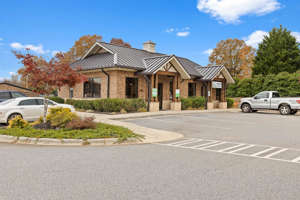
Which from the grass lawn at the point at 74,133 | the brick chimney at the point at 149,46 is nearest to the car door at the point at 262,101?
the brick chimney at the point at 149,46

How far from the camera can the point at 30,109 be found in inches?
504

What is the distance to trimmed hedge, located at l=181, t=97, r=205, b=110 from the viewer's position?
2488 centimetres

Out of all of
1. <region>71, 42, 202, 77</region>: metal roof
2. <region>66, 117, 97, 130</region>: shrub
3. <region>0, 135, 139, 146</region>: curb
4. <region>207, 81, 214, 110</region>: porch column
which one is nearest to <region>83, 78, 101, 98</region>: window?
<region>71, 42, 202, 77</region>: metal roof

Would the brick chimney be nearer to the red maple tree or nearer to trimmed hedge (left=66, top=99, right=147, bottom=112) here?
trimmed hedge (left=66, top=99, right=147, bottom=112)

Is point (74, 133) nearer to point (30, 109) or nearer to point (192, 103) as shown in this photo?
point (30, 109)

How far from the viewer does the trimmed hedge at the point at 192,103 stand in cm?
2488

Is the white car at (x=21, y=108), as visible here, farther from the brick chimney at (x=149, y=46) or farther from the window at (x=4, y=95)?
the brick chimney at (x=149, y=46)

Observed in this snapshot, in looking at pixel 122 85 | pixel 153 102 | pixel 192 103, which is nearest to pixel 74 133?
pixel 122 85

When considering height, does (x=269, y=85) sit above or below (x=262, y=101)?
above

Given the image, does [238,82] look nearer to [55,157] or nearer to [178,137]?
[178,137]

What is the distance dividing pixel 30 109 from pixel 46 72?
126 inches

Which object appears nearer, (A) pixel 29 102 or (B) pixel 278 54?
(A) pixel 29 102

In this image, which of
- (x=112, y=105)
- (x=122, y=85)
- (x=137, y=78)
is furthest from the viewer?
(x=137, y=78)

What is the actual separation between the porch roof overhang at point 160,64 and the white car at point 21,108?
10095 millimetres
